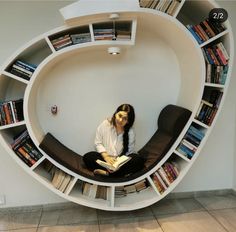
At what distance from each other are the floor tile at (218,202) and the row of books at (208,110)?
95cm

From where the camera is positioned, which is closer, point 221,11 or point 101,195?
point 221,11

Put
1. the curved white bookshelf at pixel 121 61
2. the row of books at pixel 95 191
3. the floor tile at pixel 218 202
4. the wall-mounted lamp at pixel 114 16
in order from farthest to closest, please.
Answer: the floor tile at pixel 218 202, the row of books at pixel 95 191, the curved white bookshelf at pixel 121 61, the wall-mounted lamp at pixel 114 16

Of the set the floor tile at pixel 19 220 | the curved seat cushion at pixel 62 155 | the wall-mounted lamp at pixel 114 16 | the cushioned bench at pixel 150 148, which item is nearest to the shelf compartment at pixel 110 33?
the wall-mounted lamp at pixel 114 16

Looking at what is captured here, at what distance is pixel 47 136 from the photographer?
2.64 m

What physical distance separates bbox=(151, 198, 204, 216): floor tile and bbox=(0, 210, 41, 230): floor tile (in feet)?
4.01

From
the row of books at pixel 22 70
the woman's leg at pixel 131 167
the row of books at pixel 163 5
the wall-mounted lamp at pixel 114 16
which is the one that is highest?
the row of books at pixel 163 5

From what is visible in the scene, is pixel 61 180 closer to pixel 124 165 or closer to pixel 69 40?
pixel 124 165

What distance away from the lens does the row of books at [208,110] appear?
8.34 feet

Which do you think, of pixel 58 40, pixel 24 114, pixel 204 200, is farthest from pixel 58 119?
pixel 204 200

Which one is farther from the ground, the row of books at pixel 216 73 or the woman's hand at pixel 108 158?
the row of books at pixel 216 73

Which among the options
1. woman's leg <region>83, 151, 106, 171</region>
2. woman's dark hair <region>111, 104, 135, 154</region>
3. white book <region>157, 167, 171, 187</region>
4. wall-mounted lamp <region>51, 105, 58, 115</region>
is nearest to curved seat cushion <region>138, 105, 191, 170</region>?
white book <region>157, 167, 171, 187</region>

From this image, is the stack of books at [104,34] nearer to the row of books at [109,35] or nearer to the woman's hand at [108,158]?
the row of books at [109,35]

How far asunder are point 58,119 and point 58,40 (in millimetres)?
833

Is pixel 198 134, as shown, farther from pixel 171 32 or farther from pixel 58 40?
pixel 58 40
